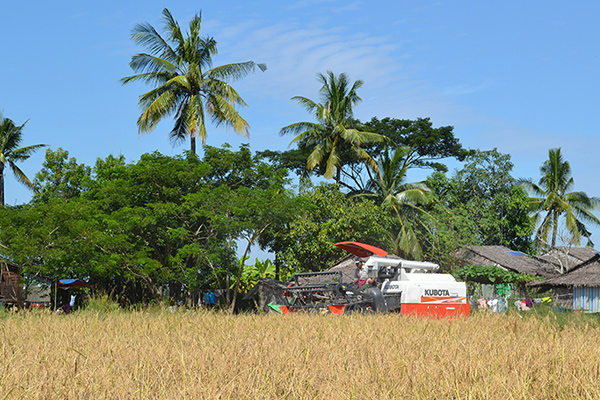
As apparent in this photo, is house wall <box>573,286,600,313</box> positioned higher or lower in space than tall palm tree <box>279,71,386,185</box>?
lower

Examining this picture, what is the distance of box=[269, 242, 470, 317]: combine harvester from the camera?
14.7 meters

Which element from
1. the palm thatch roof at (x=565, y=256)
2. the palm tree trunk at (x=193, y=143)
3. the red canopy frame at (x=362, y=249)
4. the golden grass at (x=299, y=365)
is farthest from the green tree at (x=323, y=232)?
the golden grass at (x=299, y=365)

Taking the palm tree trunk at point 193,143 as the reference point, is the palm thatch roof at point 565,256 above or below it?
below

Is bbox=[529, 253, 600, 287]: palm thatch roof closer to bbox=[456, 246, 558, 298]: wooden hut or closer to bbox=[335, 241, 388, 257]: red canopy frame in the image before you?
bbox=[456, 246, 558, 298]: wooden hut

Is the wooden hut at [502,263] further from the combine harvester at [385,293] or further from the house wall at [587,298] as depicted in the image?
the combine harvester at [385,293]

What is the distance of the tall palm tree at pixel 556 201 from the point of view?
157 ft

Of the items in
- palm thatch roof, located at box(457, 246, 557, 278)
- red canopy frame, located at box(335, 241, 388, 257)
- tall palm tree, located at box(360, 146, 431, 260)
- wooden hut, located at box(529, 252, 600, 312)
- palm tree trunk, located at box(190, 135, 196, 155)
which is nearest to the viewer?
red canopy frame, located at box(335, 241, 388, 257)

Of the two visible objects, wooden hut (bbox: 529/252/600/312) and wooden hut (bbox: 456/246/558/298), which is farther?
wooden hut (bbox: 456/246/558/298)

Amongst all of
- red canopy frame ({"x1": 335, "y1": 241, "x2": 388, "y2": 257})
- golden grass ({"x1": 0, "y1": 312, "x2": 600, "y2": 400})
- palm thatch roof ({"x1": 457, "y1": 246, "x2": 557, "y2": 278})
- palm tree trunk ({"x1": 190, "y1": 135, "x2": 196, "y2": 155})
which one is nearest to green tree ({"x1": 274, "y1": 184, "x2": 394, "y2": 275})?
palm tree trunk ({"x1": 190, "y1": 135, "x2": 196, "y2": 155})

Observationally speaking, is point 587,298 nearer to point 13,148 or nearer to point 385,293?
point 385,293

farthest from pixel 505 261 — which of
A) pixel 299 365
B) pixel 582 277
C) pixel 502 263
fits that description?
pixel 299 365

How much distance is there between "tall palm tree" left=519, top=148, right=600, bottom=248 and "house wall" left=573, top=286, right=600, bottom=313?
1216 centimetres

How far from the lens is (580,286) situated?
116 ft

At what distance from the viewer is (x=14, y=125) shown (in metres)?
46.4
